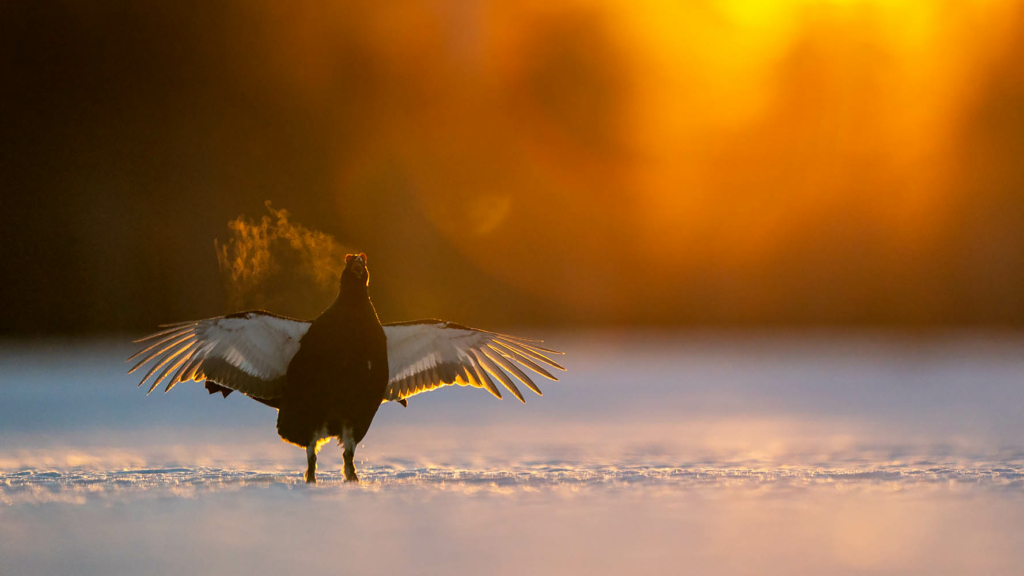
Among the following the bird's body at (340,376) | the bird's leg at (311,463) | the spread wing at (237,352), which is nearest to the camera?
the bird's body at (340,376)

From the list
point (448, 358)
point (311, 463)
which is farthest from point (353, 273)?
point (448, 358)

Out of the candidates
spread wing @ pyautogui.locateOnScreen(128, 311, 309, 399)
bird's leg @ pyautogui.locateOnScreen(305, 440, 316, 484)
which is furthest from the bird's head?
bird's leg @ pyautogui.locateOnScreen(305, 440, 316, 484)

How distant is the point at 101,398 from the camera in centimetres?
1567

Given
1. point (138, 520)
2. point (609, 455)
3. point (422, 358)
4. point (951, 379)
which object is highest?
point (951, 379)

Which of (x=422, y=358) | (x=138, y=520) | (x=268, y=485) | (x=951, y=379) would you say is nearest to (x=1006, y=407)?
(x=951, y=379)

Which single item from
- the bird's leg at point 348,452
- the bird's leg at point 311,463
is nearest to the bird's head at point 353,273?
the bird's leg at point 348,452

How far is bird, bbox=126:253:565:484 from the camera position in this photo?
761cm

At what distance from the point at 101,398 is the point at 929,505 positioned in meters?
12.9

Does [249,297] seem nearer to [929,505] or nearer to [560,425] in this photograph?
[560,425]

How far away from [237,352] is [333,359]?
4.12 feet

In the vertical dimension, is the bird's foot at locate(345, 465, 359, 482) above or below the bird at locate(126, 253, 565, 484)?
below

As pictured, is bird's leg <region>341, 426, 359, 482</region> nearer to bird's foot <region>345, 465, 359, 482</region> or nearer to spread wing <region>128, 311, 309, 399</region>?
bird's foot <region>345, 465, 359, 482</region>

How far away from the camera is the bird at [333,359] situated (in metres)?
7.61

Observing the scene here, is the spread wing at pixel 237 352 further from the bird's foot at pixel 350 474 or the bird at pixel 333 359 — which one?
the bird's foot at pixel 350 474
